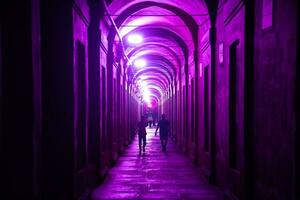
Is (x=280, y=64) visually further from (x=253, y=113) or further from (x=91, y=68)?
(x=91, y=68)

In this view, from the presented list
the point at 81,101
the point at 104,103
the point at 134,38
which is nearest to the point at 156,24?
the point at 134,38

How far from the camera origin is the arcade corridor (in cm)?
470

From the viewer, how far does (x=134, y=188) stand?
33.2 feet

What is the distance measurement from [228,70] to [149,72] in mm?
26715

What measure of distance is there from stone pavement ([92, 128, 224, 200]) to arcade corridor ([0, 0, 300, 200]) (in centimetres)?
3

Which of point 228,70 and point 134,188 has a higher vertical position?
point 228,70

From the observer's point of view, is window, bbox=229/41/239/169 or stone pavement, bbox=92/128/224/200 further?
stone pavement, bbox=92/128/224/200

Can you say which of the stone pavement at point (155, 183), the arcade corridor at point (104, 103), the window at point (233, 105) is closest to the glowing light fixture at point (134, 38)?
the arcade corridor at point (104, 103)

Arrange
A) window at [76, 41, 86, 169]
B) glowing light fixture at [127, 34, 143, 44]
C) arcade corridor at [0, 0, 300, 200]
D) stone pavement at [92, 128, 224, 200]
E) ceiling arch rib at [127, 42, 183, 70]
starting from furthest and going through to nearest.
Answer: ceiling arch rib at [127, 42, 183, 70] < glowing light fixture at [127, 34, 143, 44] < stone pavement at [92, 128, 224, 200] < window at [76, 41, 86, 169] < arcade corridor at [0, 0, 300, 200]

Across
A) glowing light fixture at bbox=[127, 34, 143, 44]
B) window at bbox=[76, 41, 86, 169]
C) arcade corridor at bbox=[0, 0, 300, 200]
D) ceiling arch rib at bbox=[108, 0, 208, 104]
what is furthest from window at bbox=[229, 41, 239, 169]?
glowing light fixture at bbox=[127, 34, 143, 44]

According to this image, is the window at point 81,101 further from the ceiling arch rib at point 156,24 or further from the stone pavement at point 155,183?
the ceiling arch rib at point 156,24

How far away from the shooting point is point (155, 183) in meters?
10.9

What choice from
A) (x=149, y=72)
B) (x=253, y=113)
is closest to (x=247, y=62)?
(x=253, y=113)

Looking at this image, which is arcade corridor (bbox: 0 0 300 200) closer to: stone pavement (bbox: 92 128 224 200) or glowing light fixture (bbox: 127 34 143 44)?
Result: stone pavement (bbox: 92 128 224 200)
